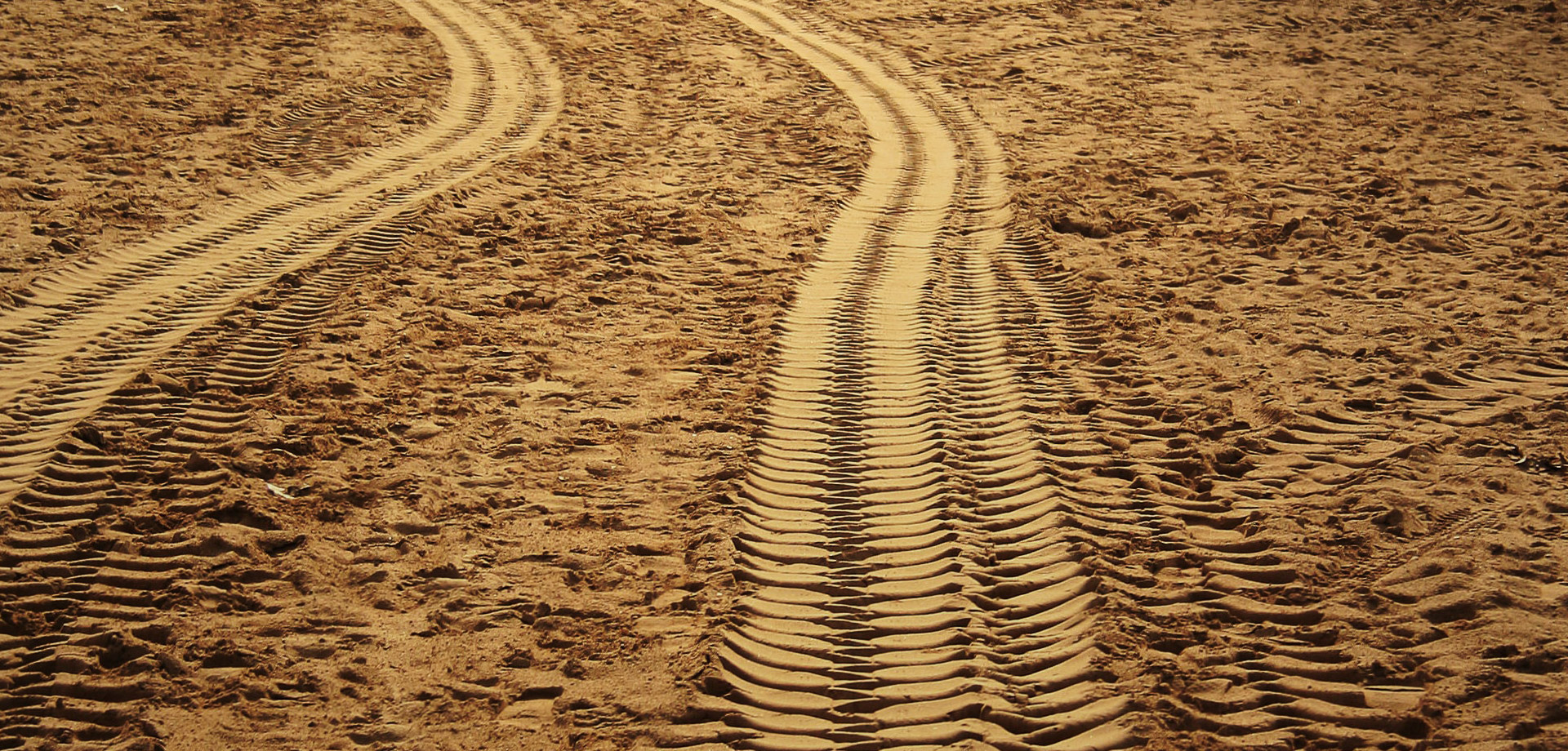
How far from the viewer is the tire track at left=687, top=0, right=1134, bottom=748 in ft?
11.7

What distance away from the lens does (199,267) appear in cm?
652

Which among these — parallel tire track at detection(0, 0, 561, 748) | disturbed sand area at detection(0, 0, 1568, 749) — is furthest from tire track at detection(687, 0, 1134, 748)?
parallel tire track at detection(0, 0, 561, 748)

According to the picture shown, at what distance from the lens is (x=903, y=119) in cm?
963

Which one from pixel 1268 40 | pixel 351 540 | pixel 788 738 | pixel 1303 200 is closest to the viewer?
pixel 788 738

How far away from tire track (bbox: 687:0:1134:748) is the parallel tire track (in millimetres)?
1919

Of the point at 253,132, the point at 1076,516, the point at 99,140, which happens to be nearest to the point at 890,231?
the point at 1076,516

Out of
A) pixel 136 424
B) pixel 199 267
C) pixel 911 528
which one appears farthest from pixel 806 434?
pixel 199 267

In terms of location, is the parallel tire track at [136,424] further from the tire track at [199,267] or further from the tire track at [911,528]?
the tire track at [911,528]

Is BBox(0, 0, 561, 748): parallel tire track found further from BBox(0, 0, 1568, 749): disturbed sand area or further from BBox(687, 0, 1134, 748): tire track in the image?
BBox(687, 0, 1134, 748): tire track

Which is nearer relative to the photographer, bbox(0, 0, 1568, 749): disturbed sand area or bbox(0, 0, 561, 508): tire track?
bbox(0, 0, 1568, 749): disturbed sand area

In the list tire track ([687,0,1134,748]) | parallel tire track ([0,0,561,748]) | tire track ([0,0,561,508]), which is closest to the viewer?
tire track ([687,0,1134,748])

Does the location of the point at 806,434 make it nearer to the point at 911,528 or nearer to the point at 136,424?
the point at 911,528

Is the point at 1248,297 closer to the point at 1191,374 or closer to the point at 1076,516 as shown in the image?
the point at 1191,374

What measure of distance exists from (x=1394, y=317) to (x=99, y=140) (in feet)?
28.6
